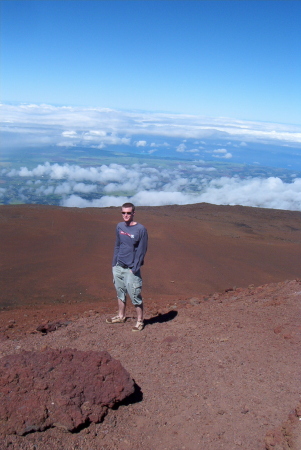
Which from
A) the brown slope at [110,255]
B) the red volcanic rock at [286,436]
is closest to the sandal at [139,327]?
the red volcanic rock at [286,436]

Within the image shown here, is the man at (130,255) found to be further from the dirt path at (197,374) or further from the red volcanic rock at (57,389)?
the red volcanic rock at (57,389)

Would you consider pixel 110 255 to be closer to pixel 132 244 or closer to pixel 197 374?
pixel 132 244

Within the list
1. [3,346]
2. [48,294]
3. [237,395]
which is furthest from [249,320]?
[48,294]

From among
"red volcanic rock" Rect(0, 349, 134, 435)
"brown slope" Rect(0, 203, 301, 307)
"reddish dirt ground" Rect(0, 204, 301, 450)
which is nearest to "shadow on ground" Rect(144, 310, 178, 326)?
"reddish dirt ground" Rect(0, 204, 301, 450)

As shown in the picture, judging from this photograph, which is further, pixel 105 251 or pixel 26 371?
pixel 105 251

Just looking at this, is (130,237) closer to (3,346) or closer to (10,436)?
(3,346)

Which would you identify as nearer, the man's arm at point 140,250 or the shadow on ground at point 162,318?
the man's arm at point 140,250

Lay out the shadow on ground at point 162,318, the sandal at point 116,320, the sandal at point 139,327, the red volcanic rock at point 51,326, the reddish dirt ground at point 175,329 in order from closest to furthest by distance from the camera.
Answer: the reddish dirt ground at point 175,329, the sandal at point 139,327, the red volcanic rock at point 51,326, the sandal at point 116,320, the shadow on ground at point 162,318
